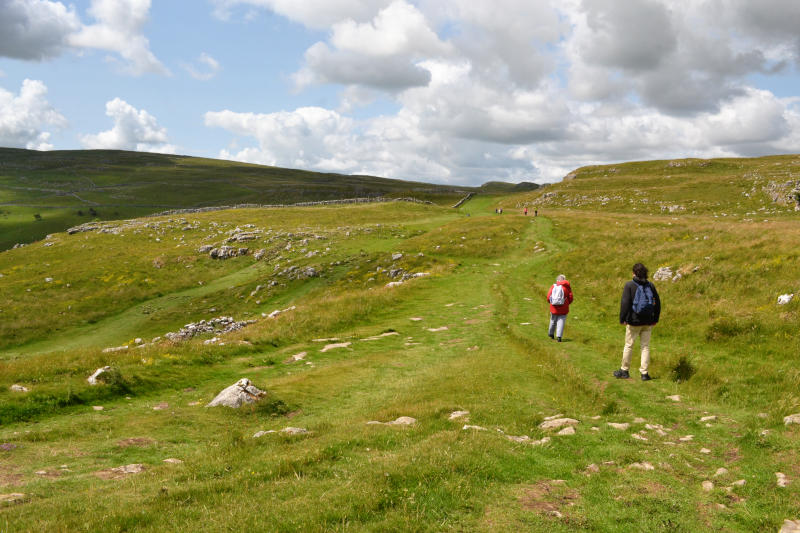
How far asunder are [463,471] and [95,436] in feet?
35.2

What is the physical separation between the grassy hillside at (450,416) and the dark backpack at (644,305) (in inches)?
97.4

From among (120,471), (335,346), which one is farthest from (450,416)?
(335,346)

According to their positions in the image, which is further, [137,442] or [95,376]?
[95,376]

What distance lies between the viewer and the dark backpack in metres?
15.6

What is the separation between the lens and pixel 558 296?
2158 centimetres

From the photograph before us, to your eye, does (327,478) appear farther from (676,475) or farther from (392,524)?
(676,475)

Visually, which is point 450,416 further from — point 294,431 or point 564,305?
point 564,305

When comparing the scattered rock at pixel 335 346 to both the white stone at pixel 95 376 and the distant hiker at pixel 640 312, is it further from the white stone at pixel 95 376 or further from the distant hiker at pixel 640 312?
the distant hiker at pixel 640 312

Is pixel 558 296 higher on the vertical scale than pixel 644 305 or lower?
lower

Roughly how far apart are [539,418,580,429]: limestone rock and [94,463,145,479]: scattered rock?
1101 centimetres

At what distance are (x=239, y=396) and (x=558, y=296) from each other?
626 inches

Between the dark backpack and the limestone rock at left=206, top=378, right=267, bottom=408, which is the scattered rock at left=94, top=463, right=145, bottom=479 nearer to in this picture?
the limestone rock at left=206, top=378, right=267, bottom=408

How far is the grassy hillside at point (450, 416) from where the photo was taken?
7.79 metres

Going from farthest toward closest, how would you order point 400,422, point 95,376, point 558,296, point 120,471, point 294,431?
point 558,296
point 95,376
point 400,422
point 294,431
point 120,471
